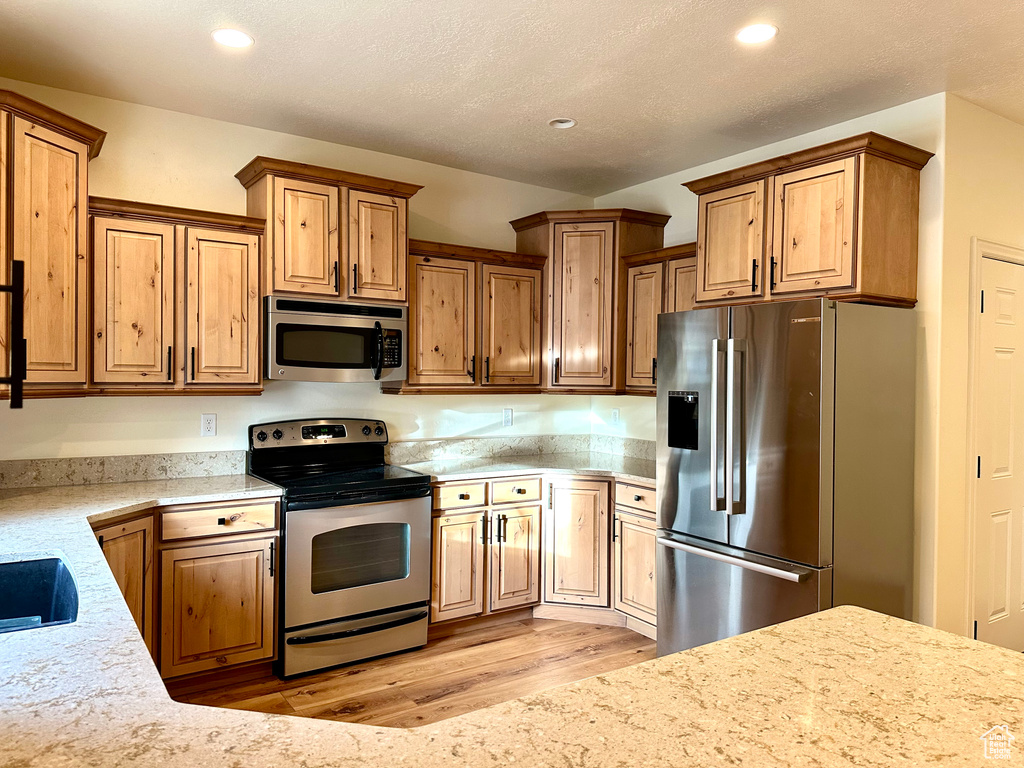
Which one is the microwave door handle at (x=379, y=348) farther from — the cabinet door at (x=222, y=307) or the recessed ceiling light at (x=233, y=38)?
the recessed ceiling light at (x=233, y=38)

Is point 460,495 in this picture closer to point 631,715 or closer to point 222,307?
point 222,307

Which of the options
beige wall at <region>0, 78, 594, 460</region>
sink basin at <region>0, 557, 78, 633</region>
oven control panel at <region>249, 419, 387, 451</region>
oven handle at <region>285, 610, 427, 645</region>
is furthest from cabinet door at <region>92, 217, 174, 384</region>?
oven handle at <region>285, 610, 427, 645</region>

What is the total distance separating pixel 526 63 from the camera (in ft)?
9.39

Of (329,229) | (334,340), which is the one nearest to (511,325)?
(334,340)

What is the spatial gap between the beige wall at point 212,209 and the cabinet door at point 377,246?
455mm

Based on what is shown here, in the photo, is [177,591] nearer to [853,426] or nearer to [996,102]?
[853,426]

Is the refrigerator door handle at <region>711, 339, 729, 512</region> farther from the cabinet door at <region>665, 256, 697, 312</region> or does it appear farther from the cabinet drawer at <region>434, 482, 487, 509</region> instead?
the cabinet drawer at <region>434, 482, 487, 509</region>

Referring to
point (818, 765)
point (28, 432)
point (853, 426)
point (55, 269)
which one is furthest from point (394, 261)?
point (818, 765)

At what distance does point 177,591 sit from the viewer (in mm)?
2990

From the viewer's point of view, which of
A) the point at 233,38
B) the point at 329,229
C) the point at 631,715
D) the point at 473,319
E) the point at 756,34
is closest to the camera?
the point at 631,715

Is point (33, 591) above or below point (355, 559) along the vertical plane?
above

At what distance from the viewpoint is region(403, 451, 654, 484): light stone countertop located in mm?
3865

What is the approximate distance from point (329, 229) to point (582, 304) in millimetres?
1575

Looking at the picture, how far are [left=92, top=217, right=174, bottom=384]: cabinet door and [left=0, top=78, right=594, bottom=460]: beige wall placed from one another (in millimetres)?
319
